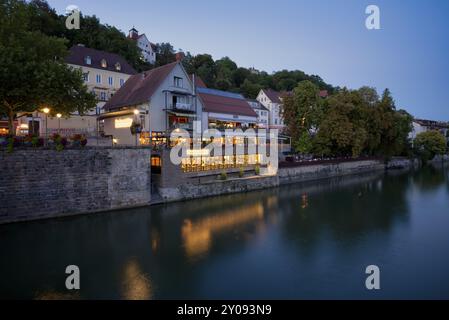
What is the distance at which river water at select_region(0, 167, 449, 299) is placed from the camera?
37.2ft

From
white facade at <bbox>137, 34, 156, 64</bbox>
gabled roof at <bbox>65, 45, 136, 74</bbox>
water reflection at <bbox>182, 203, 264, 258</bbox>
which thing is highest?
white facade at <bbox>137, 34, 156, 64</bbox>

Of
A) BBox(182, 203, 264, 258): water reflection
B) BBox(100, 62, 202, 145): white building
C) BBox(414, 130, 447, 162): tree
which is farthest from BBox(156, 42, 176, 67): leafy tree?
BBox(414, 130, 447, 162): tree

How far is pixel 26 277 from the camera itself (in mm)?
11859

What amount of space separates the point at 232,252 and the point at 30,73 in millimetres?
15611

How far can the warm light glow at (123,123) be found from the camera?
30438 millimetres

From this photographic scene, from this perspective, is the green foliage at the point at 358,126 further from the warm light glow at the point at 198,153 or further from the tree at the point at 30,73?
the tree at the point at 30,73

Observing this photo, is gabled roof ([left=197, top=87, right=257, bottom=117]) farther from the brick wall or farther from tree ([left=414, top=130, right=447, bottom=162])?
tree ([left=414, top=130, right=447, bottom=162])

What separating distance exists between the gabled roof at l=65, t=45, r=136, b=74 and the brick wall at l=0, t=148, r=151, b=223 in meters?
22.2

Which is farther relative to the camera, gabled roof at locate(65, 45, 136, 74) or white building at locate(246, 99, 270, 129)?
white building at locate(246, 99, 270, 129)

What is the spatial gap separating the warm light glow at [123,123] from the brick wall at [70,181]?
7822 millimetres

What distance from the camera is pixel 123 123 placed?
102 ft

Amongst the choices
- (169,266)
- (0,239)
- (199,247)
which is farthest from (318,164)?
(0,239)
